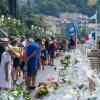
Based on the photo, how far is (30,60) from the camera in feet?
43.6

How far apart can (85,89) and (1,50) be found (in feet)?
9.63

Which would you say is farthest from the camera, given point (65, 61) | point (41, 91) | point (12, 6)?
point (12, 6)

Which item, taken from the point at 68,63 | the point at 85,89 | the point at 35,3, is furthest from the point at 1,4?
the point at 35,3

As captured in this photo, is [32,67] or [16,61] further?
[16,61]

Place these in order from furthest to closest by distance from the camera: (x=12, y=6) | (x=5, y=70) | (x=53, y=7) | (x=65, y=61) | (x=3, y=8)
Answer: (x=53, y=7) < (x=12, y=6) < (x=3, y=8) < (x=65, y=61) < (x=5, y=70)

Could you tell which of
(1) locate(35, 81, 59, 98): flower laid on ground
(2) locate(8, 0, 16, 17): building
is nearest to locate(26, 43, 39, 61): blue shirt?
(1) locate(35, 81, 59, 98): flower laid on ground

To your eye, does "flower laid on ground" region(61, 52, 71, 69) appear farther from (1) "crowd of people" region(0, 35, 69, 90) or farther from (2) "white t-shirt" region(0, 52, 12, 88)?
(2) "white t-shirt" region(0, 52, 12, 88)

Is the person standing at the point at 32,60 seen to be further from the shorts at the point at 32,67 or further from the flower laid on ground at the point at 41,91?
the flower laid on ground at the point at 41,91

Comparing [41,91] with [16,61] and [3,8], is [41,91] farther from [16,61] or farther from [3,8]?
[3,8]

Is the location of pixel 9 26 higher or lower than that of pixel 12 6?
lower

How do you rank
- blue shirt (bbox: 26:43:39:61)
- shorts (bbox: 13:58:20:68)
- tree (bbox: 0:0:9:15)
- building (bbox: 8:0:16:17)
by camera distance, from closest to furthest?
blue shirt (bbox: 26:43:39:61) < shorts (bbox: 13:58:20:68) < tree (bbox: 0:0:9:15) < building (bbox: 8:0:16:17)

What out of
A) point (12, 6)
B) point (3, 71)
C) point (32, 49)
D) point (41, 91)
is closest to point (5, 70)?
point (3, 71)

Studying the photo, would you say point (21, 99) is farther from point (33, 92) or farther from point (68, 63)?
point (68, 63)

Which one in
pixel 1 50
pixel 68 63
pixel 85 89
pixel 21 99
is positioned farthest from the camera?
pixel 68 63
